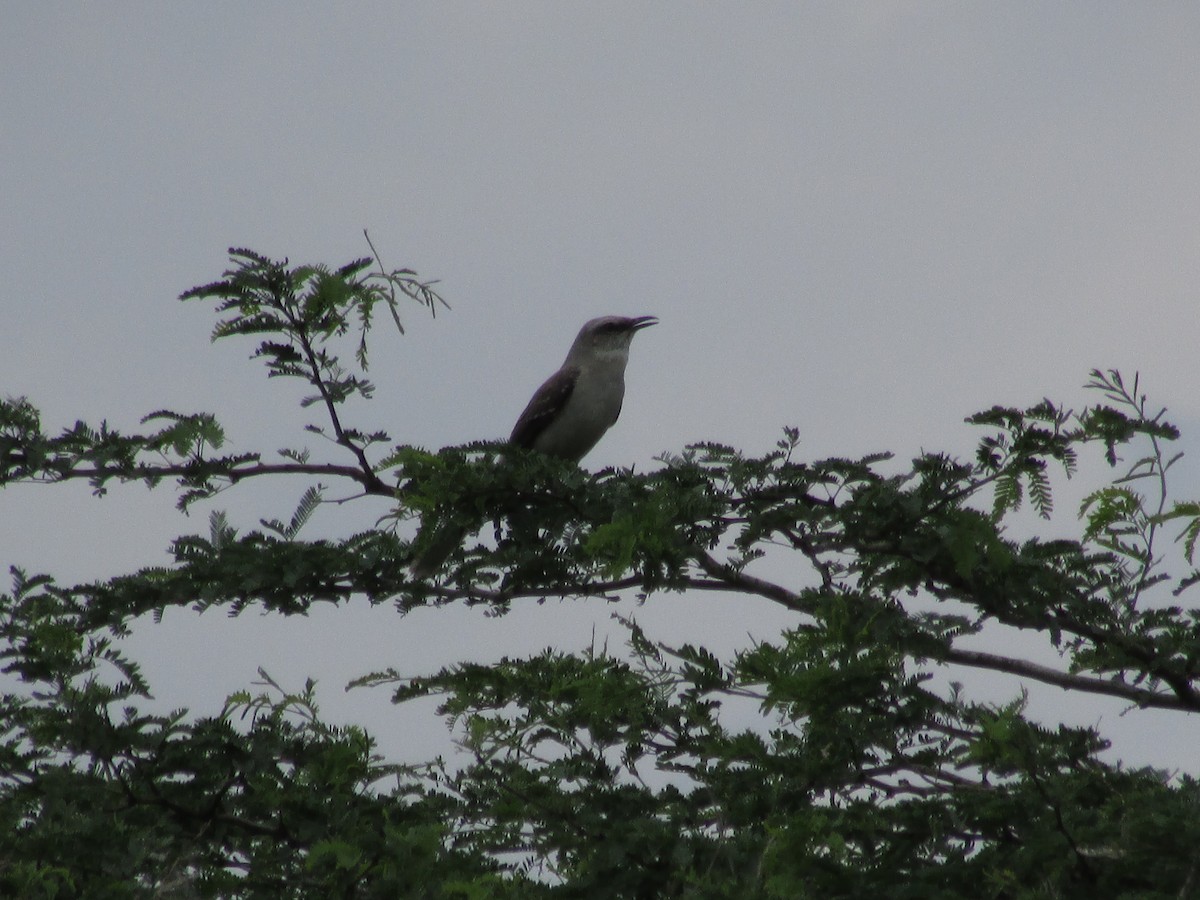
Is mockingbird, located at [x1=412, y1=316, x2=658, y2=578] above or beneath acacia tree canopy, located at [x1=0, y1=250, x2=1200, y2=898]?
above

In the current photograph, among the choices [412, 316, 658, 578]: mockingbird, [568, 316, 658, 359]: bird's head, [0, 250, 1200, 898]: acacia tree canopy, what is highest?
[568, 316, 658, 359]: bird's head

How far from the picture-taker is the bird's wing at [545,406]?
1056 cm

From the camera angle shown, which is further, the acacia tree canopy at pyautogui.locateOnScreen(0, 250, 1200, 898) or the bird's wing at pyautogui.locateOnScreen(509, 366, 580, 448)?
the bird's wing at pyautogui.locateOnScreen(509, 366, 580, 448)

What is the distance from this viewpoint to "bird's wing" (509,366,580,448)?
10562mm

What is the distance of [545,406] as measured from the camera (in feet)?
34.7

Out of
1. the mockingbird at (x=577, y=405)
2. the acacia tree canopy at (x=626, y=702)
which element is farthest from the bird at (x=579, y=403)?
the acacia tree canopy at (x=626, y=702)

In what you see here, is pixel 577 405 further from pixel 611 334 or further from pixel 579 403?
pixel 611 334

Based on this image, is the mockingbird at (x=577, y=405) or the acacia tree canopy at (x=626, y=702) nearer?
the acacia tree canopy at (x=626, y=702)

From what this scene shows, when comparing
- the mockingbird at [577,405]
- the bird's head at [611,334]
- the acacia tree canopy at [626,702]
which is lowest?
the acacia tree canopy at [626,702]

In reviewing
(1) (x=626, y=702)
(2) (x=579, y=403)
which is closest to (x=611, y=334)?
(2) (x=579, y=403)

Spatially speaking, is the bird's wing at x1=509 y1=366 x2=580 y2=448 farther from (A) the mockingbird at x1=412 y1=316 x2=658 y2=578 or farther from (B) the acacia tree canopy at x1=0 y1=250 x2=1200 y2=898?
(B) the acacia tree canopy at x1=0 y1=250 x2=1200 y2=898

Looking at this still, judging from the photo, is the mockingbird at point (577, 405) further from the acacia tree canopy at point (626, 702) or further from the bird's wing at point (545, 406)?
the acacia tree canopy at point (626, 702)

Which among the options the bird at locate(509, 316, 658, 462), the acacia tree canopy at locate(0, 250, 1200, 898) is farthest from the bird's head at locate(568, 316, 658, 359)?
the acacia tree canopy at locate(0, 250, 1200, 898)

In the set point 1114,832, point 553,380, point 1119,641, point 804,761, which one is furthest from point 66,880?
point 553,380
